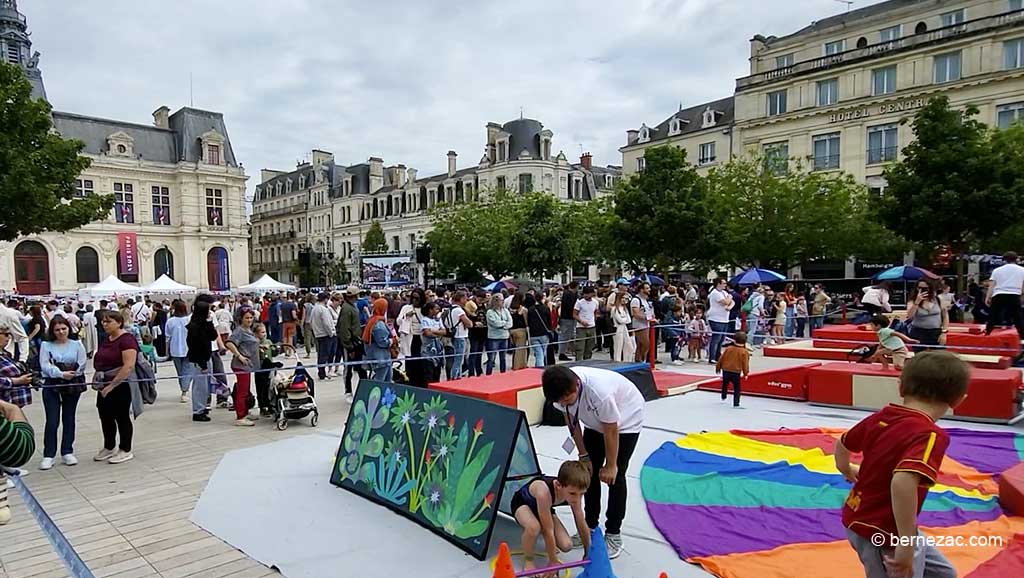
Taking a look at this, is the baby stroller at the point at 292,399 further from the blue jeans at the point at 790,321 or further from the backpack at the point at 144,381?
the blue jeans at the point at 790,321

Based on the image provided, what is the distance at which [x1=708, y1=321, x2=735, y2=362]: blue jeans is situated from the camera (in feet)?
48.2

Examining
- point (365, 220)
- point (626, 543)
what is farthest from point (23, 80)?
point (365, 220)

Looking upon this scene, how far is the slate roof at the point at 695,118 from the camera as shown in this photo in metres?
42.3

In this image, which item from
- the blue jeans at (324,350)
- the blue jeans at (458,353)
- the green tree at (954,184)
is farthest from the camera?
the green tree at (954,184)

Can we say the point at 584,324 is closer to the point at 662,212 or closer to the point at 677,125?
the point at 662,212

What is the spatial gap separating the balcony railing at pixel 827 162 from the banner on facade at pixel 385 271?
88.2 feet

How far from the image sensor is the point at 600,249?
3416cm

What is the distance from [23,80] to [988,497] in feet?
71.5

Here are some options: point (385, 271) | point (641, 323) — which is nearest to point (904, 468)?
point (641, 323)

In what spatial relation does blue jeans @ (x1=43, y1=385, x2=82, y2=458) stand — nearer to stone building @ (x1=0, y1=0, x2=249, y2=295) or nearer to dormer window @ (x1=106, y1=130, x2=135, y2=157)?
stone building @ (x1=0, y1=0, x2=249, y2=295)

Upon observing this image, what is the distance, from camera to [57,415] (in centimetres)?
698

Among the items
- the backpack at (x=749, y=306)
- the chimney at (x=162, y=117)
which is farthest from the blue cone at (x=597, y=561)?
the chimney at (x=162, y=117)

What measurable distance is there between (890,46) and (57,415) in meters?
40.5

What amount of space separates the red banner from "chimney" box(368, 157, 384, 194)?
26458 mm
